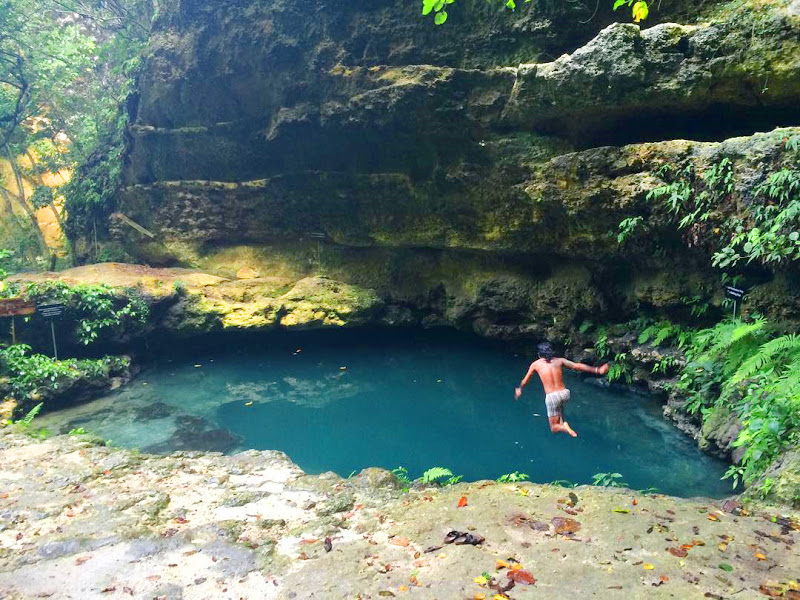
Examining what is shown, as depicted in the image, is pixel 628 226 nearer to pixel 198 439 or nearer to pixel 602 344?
pixel 602 344

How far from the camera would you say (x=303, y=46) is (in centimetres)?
1122

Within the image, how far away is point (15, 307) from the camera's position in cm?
1023

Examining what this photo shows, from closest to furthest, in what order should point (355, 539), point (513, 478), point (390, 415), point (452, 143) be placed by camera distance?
1. point (355, 539)
2. point (513, 478)
3. point (390, 415)
4. point (452, 143)

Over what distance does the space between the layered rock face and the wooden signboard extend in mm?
4039

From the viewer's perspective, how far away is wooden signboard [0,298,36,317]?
1011cm

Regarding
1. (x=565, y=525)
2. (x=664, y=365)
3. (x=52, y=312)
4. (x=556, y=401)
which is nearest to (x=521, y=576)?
(x=565, y=525)

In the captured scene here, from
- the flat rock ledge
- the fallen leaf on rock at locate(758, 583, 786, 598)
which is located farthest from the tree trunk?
the fallen leaf on rock at locate(758, 583, 786, 598)

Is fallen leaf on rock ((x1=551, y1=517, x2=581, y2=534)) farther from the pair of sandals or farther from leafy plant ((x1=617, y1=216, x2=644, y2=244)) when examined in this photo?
leafy plant ((x1=617, y1=216, x2=644, y2=244))

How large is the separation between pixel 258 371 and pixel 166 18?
8835 millimetres

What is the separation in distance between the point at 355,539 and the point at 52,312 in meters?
9.44

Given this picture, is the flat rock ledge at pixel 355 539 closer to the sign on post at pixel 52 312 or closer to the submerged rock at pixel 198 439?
the submerged rock at pixel 198 439

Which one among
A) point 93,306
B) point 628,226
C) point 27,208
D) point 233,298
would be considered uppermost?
point 27,208

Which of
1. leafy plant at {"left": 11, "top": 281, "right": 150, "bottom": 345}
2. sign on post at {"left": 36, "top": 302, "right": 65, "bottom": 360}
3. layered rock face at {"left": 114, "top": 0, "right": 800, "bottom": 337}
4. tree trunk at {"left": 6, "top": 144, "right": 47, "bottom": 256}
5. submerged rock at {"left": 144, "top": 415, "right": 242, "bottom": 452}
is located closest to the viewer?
layered rock face at {"left": 114, "top": 0, "right": 800, "bottom": 337}

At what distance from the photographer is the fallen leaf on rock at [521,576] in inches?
128
